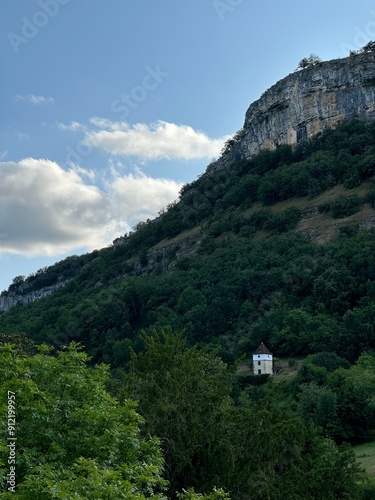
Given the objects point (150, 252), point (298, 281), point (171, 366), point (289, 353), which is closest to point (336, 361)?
point (289, 353)

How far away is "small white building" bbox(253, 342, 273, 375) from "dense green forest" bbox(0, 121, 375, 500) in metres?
2.12

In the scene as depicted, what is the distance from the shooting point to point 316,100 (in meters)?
105

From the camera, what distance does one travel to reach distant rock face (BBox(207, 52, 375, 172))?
102m

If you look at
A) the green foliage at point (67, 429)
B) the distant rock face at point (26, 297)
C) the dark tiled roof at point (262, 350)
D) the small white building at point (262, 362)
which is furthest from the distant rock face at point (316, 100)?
the green foliage at point (67, 429)

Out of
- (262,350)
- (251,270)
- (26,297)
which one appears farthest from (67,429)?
(26,297)

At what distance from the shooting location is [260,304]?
71.6 m

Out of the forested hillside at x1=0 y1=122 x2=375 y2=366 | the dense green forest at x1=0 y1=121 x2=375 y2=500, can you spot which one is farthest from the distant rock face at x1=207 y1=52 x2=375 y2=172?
the forested hillside at x1=0 y1=122 x2=375 y2=366

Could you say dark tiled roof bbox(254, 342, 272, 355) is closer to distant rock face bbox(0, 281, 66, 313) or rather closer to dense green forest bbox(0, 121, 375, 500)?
dense green forest bbox(0, 121, 375, 500)

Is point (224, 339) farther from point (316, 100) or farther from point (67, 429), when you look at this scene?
point (316, 100)

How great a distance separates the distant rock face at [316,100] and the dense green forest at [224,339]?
365 centimetres

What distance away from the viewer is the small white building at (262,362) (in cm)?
5672

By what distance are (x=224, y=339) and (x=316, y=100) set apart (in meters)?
55.4

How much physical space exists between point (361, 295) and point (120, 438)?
A: 55369mm

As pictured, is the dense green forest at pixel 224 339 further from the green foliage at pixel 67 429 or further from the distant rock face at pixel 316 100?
the distant rock face at pixel 316 100
